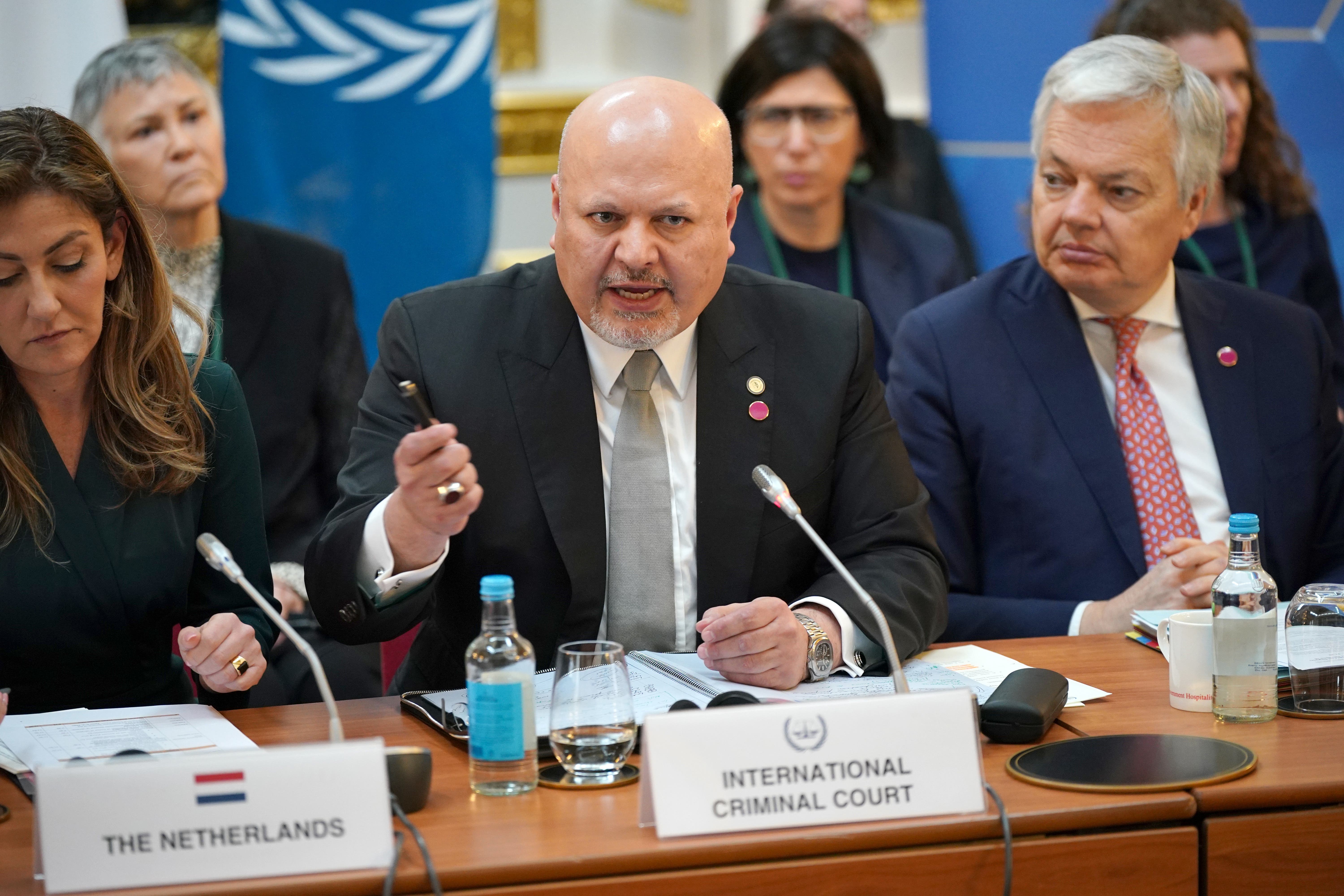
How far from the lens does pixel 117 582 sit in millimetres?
1911

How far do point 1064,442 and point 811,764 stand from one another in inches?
52.4

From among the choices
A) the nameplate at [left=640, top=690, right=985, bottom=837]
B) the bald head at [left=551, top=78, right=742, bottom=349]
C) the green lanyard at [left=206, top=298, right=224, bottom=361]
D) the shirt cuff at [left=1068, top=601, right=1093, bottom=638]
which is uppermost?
the bald head at [left=551, top=78, right=742, bottom=349]

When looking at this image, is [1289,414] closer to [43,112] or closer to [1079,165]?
[1079,165]

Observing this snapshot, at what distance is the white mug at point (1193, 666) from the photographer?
1.68 metres

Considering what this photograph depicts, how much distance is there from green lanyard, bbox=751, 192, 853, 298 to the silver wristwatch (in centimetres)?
198

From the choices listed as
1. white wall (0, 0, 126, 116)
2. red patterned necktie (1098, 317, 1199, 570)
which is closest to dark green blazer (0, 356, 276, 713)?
red patterned necktie (1098, 317, 1199, 570)

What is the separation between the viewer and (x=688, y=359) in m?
2.12

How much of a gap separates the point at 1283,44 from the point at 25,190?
3.82m

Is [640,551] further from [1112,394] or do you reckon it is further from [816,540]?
[1112,394]

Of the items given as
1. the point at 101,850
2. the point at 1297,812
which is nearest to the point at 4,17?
the point at 101,850

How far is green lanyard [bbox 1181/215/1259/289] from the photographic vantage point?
354cm

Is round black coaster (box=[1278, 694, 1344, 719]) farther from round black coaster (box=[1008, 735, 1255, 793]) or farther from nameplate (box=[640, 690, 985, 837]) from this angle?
nameplate (box=[640, 690, 985, 837])

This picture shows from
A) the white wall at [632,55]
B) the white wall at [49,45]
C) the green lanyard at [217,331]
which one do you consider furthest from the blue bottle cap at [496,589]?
the white wall at [632,55]

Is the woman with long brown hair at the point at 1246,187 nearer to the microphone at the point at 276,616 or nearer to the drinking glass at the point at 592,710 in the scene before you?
the drinking glass at the point at 592,710
